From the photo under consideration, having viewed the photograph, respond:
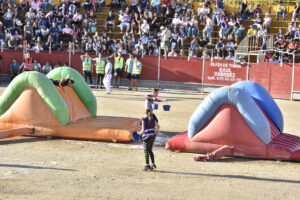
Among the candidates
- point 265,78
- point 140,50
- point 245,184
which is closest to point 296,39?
point 265,78

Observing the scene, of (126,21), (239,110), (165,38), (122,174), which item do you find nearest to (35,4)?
(126,21)

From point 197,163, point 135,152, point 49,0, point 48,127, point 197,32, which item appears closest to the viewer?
point 197,163

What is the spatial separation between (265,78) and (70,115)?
13.2 meters

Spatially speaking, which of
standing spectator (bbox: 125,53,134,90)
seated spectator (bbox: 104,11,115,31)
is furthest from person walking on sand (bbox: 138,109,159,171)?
seated spectator (bbox: 104,11,115,31)

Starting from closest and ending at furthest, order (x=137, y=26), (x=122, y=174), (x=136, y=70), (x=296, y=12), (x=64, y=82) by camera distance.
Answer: (x=122, y=174)
(x=64, y=82)
(x=136, y=70)
(x=296, y=12)
(x=137, y=26)

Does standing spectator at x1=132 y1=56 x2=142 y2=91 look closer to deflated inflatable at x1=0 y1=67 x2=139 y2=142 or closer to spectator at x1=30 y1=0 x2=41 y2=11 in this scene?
spectator at x1=30 y1=0 x2=41 y2=11

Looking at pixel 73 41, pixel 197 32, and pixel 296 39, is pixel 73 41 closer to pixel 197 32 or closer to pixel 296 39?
pixel 197 32

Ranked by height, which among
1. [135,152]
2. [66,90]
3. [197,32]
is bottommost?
[135,152]

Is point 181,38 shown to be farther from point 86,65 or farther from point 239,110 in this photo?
point 239,110

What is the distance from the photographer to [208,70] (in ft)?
85.7

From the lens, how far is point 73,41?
96.6 feet

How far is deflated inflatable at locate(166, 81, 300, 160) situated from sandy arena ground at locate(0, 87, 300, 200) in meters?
0.22

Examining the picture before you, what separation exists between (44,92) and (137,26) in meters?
18.1

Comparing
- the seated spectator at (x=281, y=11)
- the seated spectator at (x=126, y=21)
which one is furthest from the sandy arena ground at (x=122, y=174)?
the seated spectator at (x=281, y=11)
